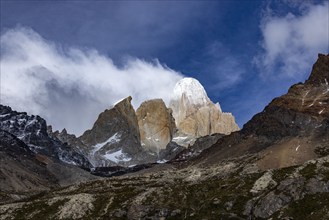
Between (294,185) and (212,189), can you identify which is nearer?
(294,185)

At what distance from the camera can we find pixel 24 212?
192m

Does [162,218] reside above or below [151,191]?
Answer: below

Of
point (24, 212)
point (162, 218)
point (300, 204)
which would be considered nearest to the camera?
point (300, 204)

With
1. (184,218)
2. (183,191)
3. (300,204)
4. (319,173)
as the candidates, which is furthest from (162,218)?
(319,173)

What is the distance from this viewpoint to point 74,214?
183 m

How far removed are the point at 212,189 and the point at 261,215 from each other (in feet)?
117

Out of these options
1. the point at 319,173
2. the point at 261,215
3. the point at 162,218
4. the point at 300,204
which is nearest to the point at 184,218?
the point at 162,218

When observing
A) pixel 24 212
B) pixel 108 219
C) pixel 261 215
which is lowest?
pixel 261 215

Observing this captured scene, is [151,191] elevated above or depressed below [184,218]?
above

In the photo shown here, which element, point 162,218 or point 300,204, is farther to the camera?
point 162,218

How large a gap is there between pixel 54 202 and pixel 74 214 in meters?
17.8

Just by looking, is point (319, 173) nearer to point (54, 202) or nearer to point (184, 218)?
point (184, 218)

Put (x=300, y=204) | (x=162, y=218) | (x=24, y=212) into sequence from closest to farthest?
(x=300, y=204)
(x=162, y=218)
(x=24, y=212)

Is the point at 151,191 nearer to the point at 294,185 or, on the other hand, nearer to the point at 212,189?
the point at 212,189
